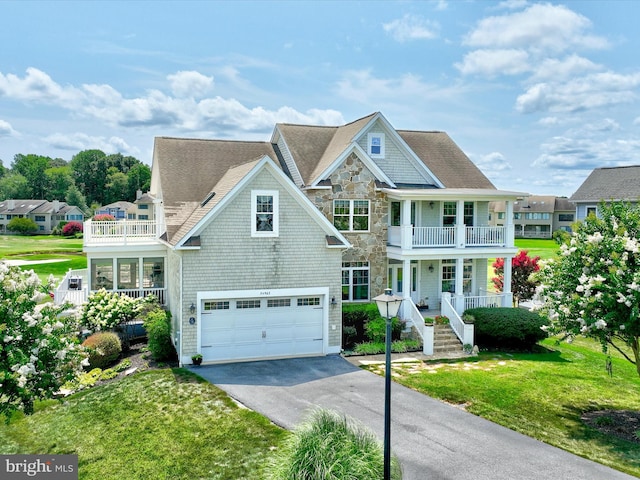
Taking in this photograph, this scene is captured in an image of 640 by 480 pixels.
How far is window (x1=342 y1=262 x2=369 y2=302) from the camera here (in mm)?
21812

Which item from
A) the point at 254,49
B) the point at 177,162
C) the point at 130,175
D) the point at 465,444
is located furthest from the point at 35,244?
the point at 465,444

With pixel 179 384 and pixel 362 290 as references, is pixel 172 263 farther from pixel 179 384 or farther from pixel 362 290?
pixel 362 290

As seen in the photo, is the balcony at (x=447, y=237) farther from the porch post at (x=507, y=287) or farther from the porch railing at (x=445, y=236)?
the porch post at (x=507, y=287)

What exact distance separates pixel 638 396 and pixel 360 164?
12531mm

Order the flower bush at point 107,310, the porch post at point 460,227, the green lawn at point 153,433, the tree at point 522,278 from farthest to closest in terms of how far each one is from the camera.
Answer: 1. the tree at point 522,278
2. the porch post at point 460,227
3. the flower bush at point 107,310
4. the green lawn at point 153,433

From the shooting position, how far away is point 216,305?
17.1 metres

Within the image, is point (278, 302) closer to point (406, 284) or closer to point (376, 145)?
point (406, 284)

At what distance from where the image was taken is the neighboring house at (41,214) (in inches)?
3415

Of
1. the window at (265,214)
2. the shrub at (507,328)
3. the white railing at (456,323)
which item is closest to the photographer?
the window at (265,214)

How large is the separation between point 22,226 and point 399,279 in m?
77.1

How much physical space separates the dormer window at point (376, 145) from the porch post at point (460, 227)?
4020mm

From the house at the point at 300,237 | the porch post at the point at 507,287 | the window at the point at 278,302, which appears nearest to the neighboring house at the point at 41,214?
the house at the point at 300,237

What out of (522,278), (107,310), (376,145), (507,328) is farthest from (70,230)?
(507,328)

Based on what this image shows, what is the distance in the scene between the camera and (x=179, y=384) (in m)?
15.0
